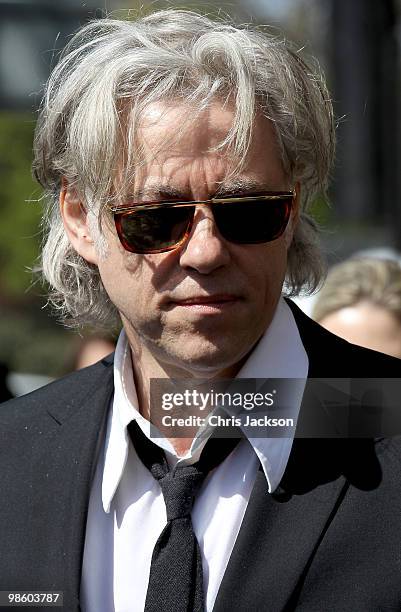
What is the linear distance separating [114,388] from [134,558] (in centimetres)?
43

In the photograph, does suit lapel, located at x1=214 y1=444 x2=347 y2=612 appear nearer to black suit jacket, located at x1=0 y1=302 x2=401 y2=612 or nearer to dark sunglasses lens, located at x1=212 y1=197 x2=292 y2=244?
black suit jacket, located at x1=0 y1=302 x2=401 y2=612

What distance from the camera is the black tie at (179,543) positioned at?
1.98 meters

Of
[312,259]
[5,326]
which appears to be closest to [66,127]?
[312,259]

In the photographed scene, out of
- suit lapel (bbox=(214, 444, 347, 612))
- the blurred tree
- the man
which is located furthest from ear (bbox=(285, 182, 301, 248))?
the blurred tree

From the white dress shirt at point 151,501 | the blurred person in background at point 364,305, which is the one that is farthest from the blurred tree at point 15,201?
the white dress shirt at point 151,501

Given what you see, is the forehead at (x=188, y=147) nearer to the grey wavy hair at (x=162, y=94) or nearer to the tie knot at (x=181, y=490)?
the grey wavy hair at (x=162, y=94)

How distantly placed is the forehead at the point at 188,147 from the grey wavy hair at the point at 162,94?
16 mm

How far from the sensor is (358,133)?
7754mm

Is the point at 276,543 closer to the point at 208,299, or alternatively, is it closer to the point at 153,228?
the point at 208,299

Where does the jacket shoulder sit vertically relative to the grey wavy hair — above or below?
below

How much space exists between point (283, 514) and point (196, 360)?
0.36 metres

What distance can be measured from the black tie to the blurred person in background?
157 centimetres

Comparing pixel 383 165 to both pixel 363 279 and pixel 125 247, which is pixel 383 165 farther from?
pixel 125 247

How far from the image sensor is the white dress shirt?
2066 millimetres
